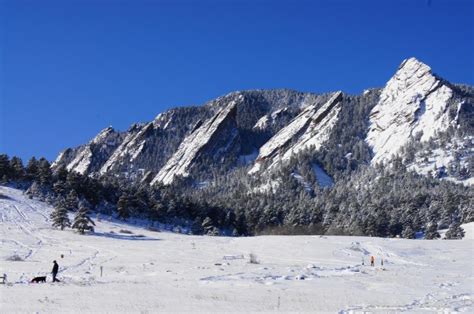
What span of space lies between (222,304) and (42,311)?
332 inches

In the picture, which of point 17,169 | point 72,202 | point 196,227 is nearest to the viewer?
point 72,202

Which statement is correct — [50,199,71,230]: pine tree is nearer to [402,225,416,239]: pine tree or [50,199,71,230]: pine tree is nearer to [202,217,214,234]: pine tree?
[202,217,214,234]: pine tree

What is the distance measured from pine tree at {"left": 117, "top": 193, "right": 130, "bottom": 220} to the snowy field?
21.4 m

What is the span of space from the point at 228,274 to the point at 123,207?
65.9 metres

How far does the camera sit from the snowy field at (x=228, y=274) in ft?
89.0

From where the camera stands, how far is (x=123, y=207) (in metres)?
103

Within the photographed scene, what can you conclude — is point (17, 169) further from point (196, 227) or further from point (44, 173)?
point (196, 227)

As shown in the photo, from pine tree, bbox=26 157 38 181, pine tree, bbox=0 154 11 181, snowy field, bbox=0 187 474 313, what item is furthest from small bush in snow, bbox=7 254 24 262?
pine tree, bbox=26 157 38 181

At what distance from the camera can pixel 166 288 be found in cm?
3191

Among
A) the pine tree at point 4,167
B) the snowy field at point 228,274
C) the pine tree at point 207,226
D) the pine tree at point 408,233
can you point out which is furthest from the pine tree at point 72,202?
the pine tree at point 408,233

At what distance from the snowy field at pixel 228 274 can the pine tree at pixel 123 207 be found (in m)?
21.4

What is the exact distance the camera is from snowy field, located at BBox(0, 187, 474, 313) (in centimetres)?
2712

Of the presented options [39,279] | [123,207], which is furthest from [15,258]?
[123,207]

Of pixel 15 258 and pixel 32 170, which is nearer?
pixel 15 258
